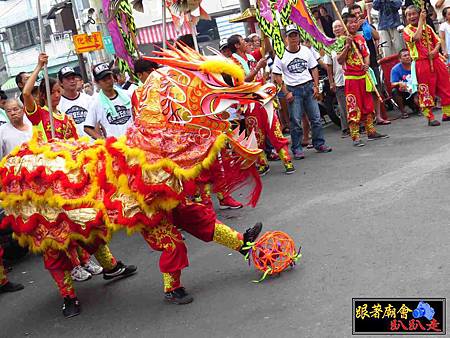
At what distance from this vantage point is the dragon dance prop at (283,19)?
26.8ft

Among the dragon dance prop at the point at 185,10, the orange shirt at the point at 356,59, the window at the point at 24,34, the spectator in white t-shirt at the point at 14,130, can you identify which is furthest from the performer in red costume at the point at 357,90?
the window at the point at 24,34

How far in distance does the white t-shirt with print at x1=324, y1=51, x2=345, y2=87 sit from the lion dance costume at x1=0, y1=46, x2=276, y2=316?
5528 millimetres

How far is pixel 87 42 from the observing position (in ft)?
48.8

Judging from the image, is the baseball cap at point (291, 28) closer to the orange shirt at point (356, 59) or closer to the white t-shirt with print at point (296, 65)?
the white t-shirt with print at point (296, 65)

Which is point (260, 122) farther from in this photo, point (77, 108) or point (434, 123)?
point (434, 123)

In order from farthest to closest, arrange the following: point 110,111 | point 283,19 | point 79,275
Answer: point 283,19, point 110,111, point 79,275

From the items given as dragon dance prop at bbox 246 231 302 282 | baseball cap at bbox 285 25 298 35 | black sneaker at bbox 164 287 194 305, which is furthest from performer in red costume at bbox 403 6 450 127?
black sneaker at bbox 164 287 194 305

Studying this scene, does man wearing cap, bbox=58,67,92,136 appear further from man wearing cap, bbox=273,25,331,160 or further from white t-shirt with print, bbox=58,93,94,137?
man wearing cap, bbox=273,25,331,160

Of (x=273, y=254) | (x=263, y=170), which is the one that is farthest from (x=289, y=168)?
(x=273, y=254)

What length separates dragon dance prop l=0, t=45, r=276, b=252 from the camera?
448 centimetres

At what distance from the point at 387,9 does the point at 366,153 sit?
5036mm

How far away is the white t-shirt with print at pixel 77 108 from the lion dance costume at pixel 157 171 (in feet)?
8.56

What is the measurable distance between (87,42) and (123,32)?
7.44 meters

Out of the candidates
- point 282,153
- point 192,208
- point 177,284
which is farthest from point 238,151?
point 282,153
